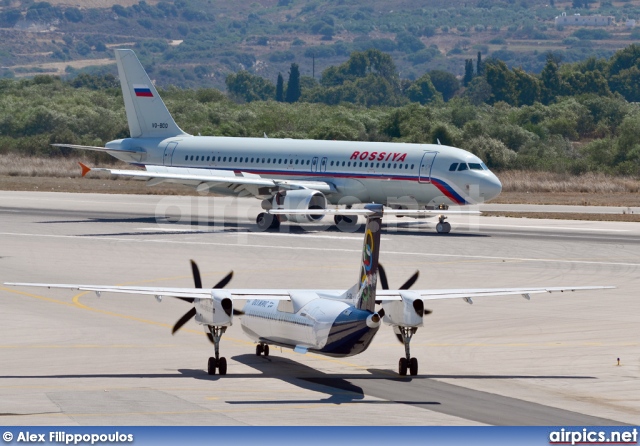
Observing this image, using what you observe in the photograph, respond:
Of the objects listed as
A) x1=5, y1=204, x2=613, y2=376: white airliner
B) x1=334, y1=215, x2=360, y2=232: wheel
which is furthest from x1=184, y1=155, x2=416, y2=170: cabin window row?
x1=5, y1=204, x2=613, y2=376: white airliner

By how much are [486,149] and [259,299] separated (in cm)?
7692

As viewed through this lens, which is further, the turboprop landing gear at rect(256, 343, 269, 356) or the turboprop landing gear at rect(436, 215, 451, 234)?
the turboprop landing gear at rect(436, 215, 451, 234)

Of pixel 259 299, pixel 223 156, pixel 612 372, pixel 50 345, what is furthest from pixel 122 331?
pixel 223 156

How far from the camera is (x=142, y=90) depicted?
228ft

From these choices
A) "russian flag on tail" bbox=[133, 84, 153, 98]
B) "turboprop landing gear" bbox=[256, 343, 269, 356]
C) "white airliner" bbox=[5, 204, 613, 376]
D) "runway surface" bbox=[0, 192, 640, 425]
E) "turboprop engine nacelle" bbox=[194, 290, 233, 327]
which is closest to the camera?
"runway surface" bbox=[0, 192, 640, 425]

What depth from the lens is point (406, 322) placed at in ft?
85.9

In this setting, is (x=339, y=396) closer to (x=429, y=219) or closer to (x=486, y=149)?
(x=429, y=219)

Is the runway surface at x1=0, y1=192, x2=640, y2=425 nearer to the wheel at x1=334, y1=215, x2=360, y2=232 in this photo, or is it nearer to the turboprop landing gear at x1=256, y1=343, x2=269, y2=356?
the turboprop landing gear at x1=256, y1=343, x2=269, y2=356

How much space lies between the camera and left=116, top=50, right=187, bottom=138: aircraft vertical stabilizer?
68750 millimetres

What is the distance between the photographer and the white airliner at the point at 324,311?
25.2 meters

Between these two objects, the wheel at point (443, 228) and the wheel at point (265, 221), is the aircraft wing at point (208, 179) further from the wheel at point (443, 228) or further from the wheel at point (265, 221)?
the wheel at point (443, 228)

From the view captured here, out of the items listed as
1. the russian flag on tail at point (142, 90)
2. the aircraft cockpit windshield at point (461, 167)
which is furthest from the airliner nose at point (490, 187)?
the russian flag on tail at point (142, 90)

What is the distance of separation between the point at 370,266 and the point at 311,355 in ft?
19.1

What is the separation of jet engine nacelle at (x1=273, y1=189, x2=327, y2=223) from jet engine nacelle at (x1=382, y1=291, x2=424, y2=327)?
31038 millimetres
